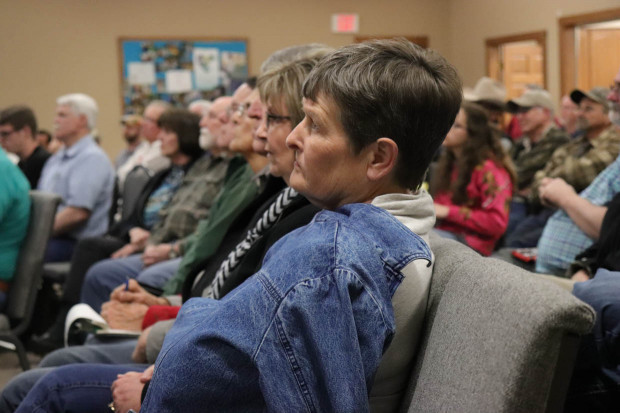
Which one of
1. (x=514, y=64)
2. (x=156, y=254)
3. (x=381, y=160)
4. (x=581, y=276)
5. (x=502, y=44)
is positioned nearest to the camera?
Answer: (x=381, y=160)

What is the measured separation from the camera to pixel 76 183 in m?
4.34

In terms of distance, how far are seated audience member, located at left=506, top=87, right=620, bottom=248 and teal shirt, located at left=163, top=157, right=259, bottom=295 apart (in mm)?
1439

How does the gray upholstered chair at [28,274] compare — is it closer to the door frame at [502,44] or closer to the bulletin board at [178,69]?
the bulletin board at [178,69]

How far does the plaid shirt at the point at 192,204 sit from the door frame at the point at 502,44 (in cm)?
564

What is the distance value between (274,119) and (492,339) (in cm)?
106

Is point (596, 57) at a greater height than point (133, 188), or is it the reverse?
point (596, 57)

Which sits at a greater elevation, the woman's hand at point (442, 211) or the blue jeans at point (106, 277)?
the woman's hand at point (442, 211)

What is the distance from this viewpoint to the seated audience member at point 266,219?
5.63 ft

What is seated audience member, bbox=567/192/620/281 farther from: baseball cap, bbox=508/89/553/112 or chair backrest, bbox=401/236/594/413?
baseball cap, bbox=508/89/553/112

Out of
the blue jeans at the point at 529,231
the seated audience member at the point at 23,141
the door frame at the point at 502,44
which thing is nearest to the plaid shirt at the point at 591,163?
the blue jeans at the point at 529,231

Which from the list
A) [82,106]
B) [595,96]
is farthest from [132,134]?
[595,96]

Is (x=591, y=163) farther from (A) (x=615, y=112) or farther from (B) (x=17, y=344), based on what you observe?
(B) (x=17, y=344)

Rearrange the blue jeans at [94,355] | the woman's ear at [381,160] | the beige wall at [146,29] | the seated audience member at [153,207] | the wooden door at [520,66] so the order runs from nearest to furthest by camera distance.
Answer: the woman's ear at [381,160], the blue jeans at [94,355], the seated audience member at [153,207], the beige wall at [146,29], the wooden door at [520,66]

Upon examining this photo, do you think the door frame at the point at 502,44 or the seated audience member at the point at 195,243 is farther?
the door frame at the point at 502,44
